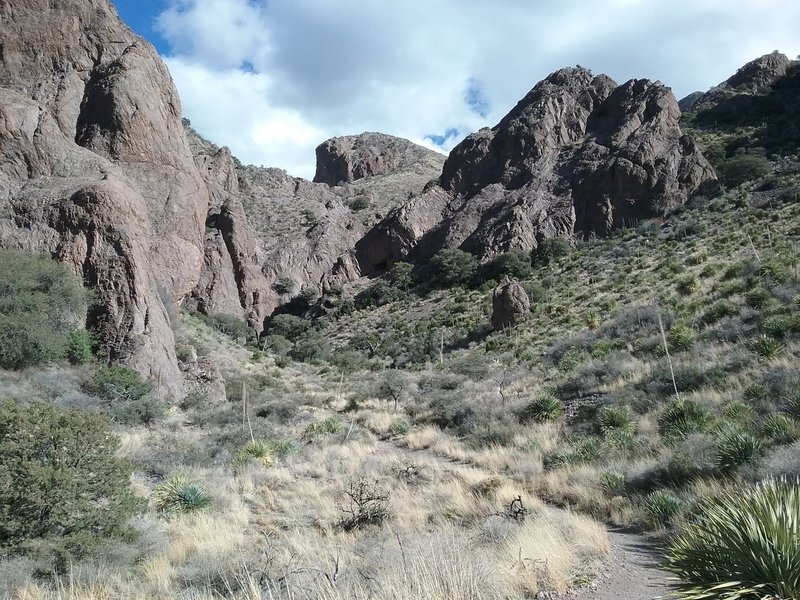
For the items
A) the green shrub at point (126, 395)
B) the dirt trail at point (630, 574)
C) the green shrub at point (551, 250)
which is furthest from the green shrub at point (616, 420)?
the green shrub at point (551, 250)

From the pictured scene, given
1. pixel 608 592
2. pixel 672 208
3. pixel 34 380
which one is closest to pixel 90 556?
pixel 608 592

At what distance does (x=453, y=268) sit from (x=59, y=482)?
138 ft

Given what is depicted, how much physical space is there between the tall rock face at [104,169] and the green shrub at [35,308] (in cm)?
102

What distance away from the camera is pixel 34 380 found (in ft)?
48.5

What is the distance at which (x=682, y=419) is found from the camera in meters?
10.2

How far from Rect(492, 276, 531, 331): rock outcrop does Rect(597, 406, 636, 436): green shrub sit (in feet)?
61.8

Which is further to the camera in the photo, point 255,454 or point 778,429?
point 255,454

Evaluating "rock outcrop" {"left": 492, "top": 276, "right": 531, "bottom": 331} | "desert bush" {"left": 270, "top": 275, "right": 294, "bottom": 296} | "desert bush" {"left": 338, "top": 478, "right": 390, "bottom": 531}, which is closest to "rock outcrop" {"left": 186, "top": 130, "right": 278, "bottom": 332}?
"desert bush" {"left": 270, "top": 275, "right": 294, "bottom": 296}

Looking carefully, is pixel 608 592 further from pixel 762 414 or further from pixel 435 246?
pixel 435 246

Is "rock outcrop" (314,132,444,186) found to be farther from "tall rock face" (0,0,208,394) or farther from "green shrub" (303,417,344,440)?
"green shrub" (303,417,344,440)

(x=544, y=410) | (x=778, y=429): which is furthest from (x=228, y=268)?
(x=778, y=429)

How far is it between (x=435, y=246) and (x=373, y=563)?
49117mm

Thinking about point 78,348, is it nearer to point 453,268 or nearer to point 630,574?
point 630,574

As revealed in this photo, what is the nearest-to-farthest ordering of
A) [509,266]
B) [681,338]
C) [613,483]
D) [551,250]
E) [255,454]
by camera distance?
[613,483] < [255,454] < [681,338] < [509,266] < [551,250]
